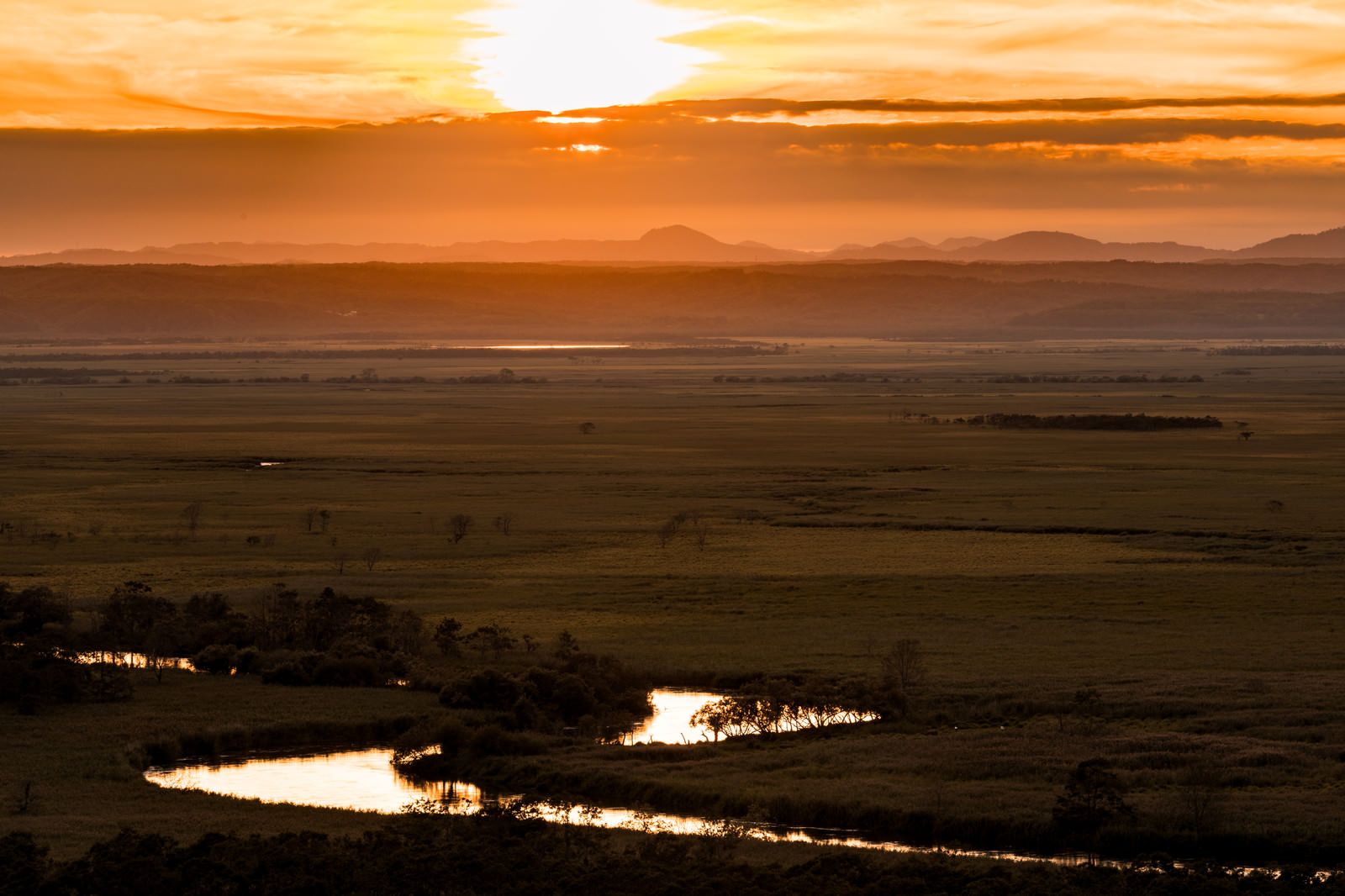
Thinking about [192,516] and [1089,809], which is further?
[192,516]

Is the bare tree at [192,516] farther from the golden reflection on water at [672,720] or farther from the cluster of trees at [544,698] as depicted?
the golden reflection on water at [672,720]

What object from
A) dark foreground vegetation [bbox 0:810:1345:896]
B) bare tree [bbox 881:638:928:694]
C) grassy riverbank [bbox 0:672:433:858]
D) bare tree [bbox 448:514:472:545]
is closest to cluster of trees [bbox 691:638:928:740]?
bare tree [bbox 881:638:928:694]

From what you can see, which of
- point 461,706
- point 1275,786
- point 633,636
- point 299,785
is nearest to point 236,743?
point 299,785

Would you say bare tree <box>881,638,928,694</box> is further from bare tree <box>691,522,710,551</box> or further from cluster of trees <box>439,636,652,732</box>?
bare tree <box>691,522,710,551</box>

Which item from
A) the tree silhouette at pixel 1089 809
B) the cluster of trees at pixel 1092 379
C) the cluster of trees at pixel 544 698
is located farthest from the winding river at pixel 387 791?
the cluster of trees at pixel 1092 379

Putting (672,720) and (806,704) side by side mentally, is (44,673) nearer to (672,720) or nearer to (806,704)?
(672,720)

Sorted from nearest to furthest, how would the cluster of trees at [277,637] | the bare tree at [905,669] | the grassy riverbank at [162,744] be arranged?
the grassy riverbank at [162,744]
the bare tree at [905,669]
the cluster of trees at [277,637]

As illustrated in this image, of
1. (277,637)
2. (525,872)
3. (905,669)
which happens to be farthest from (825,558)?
(525,872)
